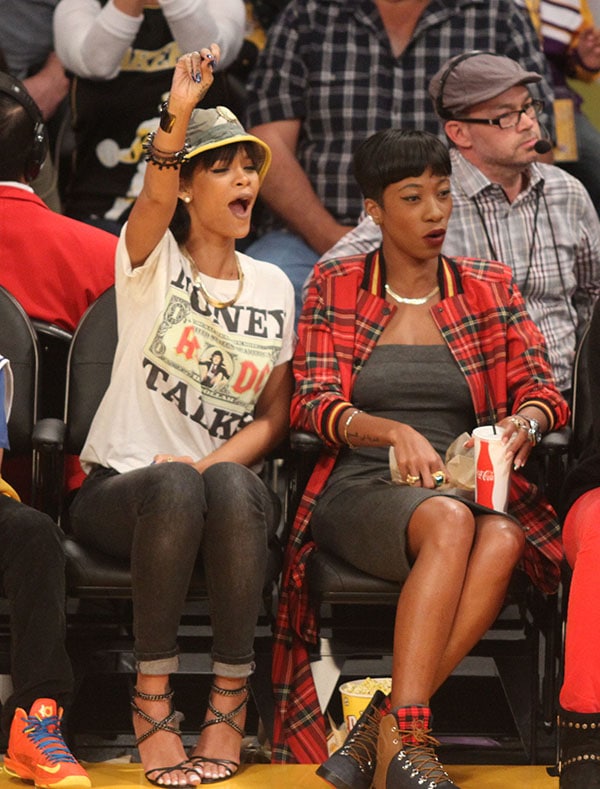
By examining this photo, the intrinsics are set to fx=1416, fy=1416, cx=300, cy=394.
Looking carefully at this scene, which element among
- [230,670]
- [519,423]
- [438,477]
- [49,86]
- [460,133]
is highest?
[460,133]

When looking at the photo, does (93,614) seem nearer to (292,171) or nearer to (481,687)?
(481,687)

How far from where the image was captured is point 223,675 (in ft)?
9.92

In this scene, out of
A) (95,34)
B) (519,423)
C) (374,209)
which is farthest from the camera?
(95,34)

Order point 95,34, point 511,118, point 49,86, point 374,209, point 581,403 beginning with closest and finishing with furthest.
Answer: point 581,403, point 374,209, point 511,118, point 95,34, point 49,86

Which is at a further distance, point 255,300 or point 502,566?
point 255,300

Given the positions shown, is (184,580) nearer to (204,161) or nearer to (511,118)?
(204,161)

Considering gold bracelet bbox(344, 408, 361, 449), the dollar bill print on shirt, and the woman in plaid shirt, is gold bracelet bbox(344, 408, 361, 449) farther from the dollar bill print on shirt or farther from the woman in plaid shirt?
the dollar bill print on shirt

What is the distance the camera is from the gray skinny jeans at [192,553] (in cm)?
298

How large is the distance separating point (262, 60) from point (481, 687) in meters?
2.18

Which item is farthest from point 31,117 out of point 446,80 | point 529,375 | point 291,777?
point 291,777

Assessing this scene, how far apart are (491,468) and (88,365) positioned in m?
1.04

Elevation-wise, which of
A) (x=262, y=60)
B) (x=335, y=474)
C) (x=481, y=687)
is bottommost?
(x=481, y=687)

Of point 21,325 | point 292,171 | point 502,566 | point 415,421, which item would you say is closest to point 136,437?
point 21,325

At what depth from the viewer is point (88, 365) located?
3496 millimetres
